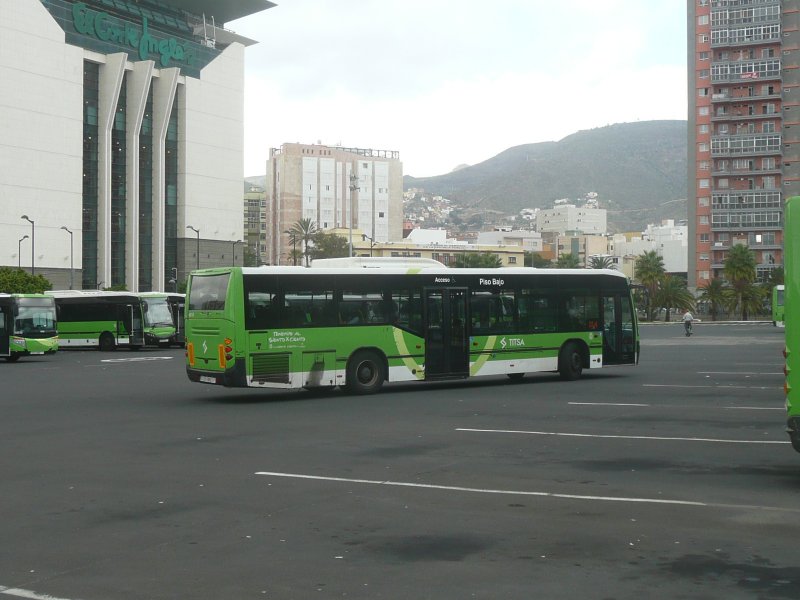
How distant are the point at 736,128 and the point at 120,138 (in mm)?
71707

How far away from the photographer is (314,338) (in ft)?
70.5

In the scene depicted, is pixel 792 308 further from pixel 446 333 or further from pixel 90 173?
pixel 90 173

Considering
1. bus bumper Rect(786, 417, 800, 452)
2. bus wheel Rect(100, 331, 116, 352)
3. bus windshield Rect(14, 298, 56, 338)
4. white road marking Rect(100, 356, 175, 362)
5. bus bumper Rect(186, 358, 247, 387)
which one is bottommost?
white road marking Rect(100, 356, 175, 362)

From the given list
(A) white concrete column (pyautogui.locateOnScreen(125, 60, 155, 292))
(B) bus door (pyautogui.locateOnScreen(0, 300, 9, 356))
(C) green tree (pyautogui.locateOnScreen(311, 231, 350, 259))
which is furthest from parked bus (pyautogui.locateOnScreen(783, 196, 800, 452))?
(C) green tree (pyautogui.locateOnScreen(311, 231, 350, 259))

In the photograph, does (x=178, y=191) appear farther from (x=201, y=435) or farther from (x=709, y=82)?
(x=201, y=435)

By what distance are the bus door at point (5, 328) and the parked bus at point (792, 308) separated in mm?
34944

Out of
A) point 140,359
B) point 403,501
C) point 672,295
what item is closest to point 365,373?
point 403,501

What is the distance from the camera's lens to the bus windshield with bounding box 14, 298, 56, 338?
40.7m

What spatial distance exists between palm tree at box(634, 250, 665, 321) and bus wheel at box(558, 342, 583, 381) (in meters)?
88.6

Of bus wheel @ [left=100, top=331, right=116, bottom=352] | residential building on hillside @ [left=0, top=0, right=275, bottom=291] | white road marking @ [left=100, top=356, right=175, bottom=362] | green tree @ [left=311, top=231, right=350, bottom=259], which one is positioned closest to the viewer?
white road marking @ [left=100, top=356, right=175, bottom=362]

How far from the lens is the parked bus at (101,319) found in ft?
168

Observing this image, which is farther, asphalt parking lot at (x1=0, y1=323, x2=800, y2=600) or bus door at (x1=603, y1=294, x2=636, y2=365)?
bus door at (x1=603, y1=294, x2=636, y2=365)

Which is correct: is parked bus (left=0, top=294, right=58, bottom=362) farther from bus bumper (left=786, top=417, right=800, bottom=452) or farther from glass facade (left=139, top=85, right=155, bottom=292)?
glass facade (left=139, top=85, right=155, bottom=292)

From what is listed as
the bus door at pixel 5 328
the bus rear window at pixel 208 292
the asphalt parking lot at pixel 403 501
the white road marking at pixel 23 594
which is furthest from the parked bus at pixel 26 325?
the white road marking at pixel 23 594
